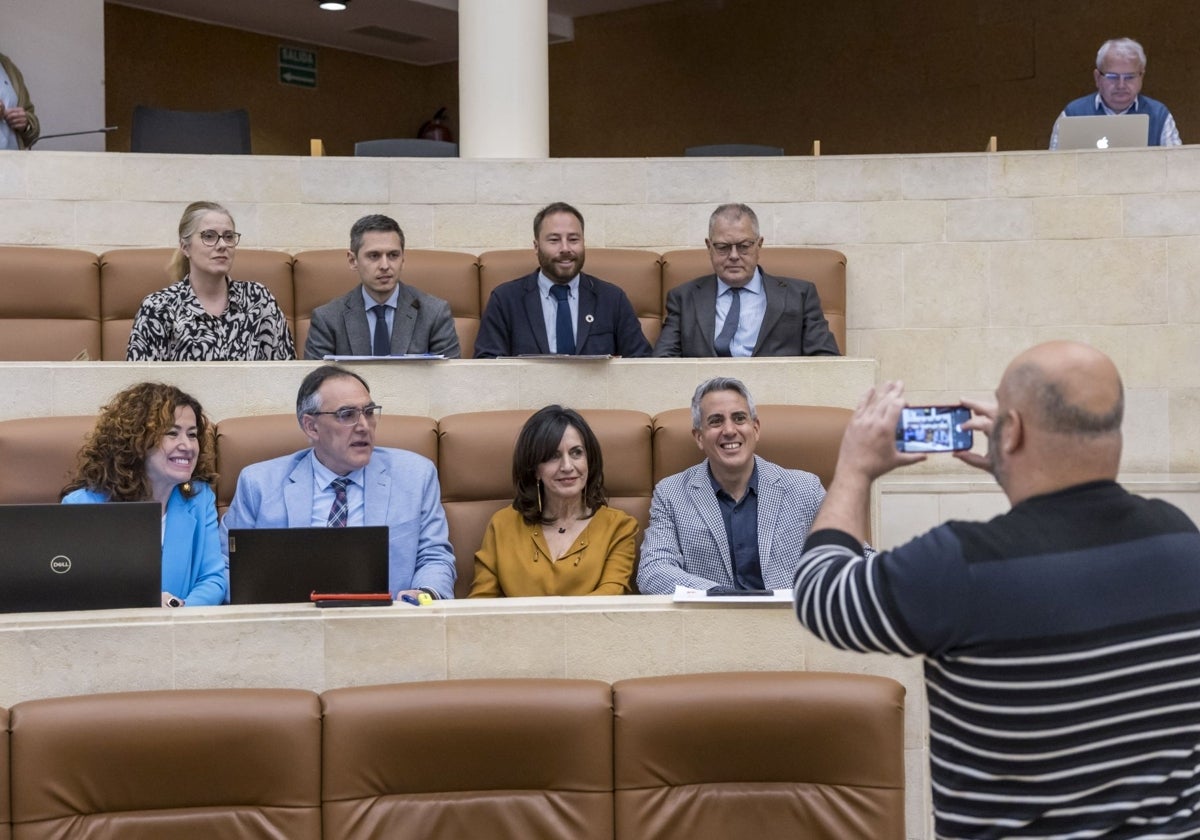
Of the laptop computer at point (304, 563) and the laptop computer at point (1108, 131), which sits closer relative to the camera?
the laptop computer at point (304, 563)

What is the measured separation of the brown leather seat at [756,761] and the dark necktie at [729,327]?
7.13 ft

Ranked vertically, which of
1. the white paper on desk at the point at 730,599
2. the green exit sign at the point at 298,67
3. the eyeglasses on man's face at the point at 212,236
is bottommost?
the white paper on desk at the point at 730,599

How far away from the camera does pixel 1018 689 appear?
4.19 feet

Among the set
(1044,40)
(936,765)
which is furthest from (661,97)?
(936,765)

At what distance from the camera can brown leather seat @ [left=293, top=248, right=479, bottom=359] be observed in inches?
183

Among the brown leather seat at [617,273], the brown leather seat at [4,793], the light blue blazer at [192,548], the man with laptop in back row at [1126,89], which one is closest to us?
the brown leather seat at [4,793]

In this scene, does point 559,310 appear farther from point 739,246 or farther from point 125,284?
point 125,284

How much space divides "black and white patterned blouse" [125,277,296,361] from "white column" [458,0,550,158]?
1.95m

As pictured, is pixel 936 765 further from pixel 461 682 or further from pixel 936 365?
pixel 936 365

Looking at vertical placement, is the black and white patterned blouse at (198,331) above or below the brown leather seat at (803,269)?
below

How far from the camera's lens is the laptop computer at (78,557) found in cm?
232

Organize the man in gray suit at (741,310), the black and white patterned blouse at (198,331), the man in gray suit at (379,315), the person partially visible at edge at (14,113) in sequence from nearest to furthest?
the black and white patterned blouse at (198,331) < the man in gray suit at (379,315) < the man in gray suit at (741,310) < the person partially visible at edge at (14,113)

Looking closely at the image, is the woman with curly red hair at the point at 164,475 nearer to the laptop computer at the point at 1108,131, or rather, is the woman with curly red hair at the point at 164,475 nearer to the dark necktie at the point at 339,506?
the dark necktie at the point at 339,506

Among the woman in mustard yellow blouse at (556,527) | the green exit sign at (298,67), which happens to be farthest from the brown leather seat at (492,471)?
the green exit sign at (298,67)
